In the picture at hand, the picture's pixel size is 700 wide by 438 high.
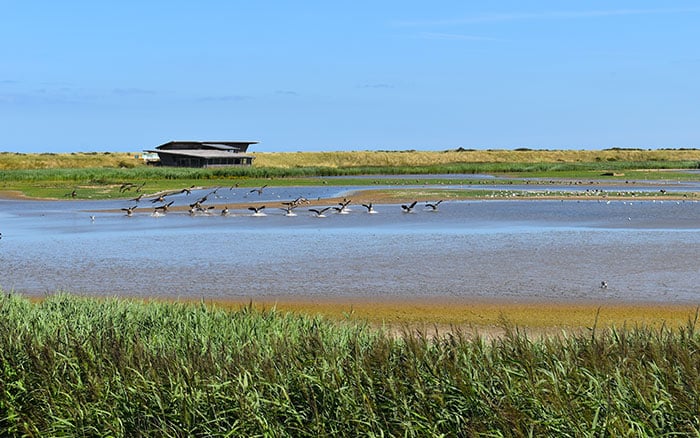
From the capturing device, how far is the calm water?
19781 mm

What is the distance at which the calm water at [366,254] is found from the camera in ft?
64.9

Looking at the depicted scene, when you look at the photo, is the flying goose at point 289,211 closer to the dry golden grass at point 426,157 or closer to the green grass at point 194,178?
the green grass at point 194,178

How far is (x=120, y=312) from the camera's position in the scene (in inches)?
473

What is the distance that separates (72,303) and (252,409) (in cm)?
644

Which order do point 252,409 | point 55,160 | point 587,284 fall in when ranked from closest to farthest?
1. point 252,409
2. point 587,284
3. point 55,160

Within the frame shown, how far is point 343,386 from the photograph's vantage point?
316 inches

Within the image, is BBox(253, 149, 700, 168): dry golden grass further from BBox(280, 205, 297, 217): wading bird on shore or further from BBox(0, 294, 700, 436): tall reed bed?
BBox(0, 294, 700, 436): tall reed bed

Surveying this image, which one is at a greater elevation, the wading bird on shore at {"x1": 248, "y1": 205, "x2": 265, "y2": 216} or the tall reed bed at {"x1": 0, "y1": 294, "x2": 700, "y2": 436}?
the tall reed bed at {"x1": 0, "y1": 294, "x2": 700, "y2": 436}

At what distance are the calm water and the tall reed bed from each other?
9526mm

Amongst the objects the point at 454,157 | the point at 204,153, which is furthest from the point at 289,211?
the point at 454,157

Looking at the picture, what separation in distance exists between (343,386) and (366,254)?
1791 centimetres

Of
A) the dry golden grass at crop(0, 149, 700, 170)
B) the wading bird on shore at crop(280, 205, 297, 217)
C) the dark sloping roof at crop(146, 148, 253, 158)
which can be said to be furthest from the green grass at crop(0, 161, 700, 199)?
the dry golden grass at crop(0, 149, 700, 170)

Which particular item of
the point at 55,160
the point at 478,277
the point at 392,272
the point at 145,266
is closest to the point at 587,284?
the point at 478,277

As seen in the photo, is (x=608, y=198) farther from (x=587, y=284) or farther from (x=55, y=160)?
(x=55, y=160)
